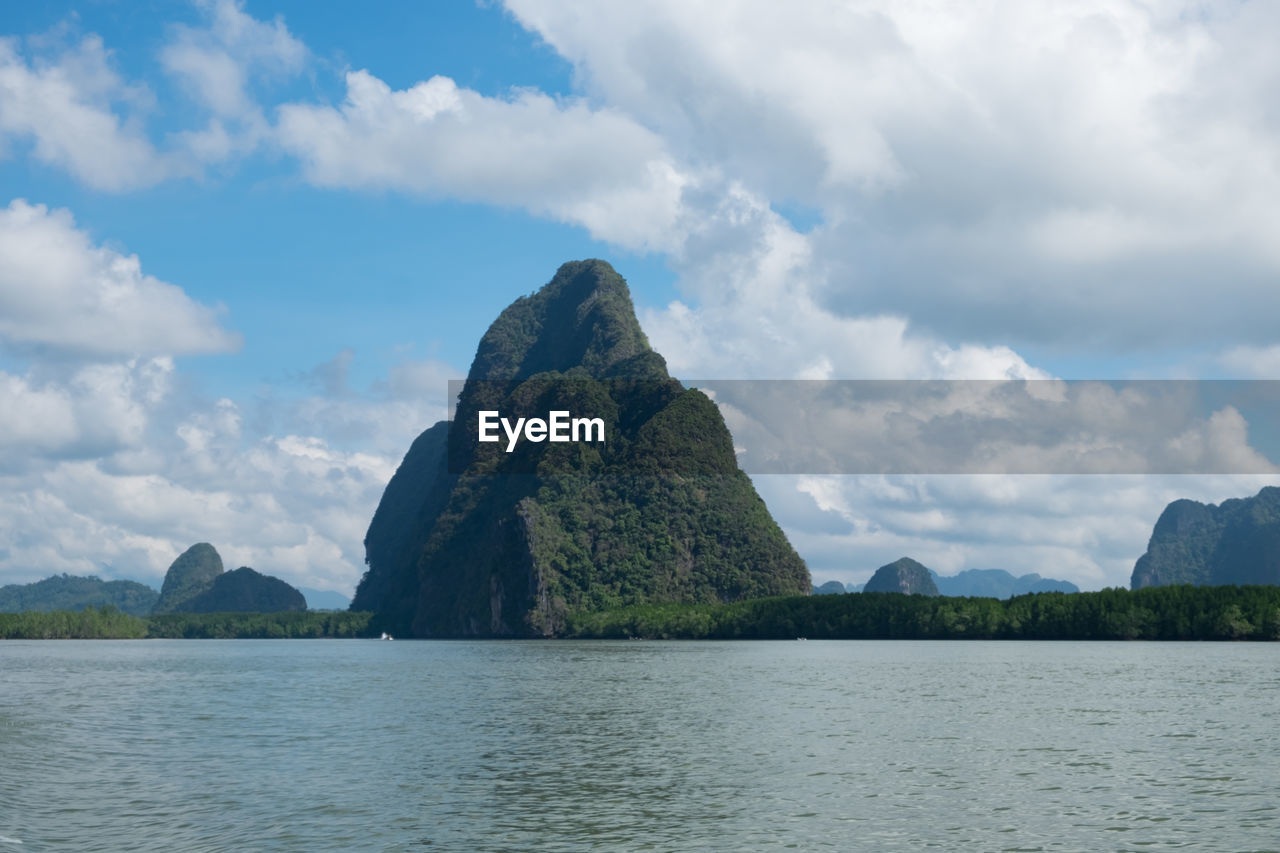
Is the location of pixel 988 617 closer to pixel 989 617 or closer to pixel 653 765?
pixel 989 617

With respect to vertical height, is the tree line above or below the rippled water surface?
above

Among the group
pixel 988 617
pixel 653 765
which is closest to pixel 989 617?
pixel 988 617

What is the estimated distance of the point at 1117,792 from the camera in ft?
→ 103

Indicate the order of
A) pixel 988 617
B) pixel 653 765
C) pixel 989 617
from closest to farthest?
pixel 653 765
pixel 989 617
pixel 988 617

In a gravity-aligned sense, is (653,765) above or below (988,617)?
below

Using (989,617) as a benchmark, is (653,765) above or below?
below

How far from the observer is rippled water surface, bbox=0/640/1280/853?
26.1 metres

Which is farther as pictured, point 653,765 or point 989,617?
point 989,617

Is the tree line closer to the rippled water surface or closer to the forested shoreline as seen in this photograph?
the forested shoreline

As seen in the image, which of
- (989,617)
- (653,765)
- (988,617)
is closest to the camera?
(653,765)

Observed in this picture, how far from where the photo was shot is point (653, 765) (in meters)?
37.3

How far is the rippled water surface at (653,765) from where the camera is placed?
26.1 m

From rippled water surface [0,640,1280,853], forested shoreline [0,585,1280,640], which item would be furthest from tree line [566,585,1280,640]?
rippled water surface [0,640,1280,853]

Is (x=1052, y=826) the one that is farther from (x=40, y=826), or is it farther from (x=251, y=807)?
(x=40, y=826)
